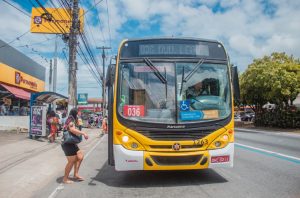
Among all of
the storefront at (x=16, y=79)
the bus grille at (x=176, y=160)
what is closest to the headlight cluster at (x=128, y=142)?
the bus grille at (x=176, y=160)

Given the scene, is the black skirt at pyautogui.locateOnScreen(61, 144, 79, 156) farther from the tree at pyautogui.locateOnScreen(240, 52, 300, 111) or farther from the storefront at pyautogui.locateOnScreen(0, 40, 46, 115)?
the tree at pyautogui.locateOnScreen(240, 52, 300, 111)

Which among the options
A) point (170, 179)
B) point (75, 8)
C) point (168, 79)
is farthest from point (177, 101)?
point (75, 8)

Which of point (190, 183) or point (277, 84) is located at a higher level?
point (277, 84)

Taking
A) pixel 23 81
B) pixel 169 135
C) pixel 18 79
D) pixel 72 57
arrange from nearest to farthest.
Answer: pixel 169 135
pixel 72 57
pixel 18 79
pixel 23 81

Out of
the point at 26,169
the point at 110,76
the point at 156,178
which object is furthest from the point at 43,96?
the point at 156,178

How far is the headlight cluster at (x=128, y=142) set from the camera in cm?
744

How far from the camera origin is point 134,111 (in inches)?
301

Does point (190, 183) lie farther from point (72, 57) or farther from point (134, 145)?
point (72, 57)

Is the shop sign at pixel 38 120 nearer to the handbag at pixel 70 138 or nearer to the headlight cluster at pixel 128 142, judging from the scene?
the handbag at pixel 70 138

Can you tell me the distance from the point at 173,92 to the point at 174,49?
1040 mm

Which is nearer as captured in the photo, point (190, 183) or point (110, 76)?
point (190, 183)

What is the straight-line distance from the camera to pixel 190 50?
8.20m

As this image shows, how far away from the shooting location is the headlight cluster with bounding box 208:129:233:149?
7.60 metres

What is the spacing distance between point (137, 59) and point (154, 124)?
58.9 inches
